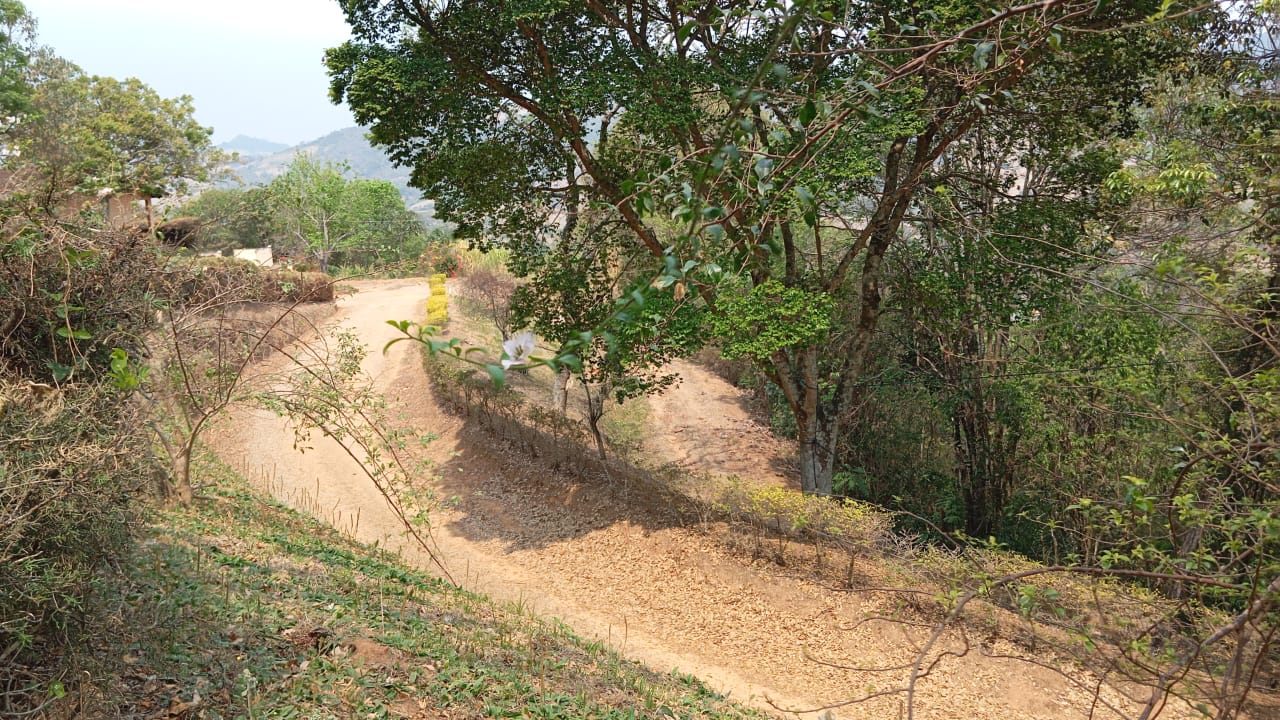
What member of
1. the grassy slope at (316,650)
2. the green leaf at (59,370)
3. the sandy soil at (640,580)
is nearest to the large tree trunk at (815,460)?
the sandy soil at (640,580)

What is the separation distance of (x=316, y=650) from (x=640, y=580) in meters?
5.87

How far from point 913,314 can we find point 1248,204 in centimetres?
425

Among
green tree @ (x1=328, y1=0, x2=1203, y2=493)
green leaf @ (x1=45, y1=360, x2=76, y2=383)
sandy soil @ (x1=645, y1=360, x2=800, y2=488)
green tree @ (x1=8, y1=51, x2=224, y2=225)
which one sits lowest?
sandy soil @ (x1=645, y1=360, x2=800, y2=488)

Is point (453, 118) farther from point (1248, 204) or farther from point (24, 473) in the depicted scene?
point (1248, 204)

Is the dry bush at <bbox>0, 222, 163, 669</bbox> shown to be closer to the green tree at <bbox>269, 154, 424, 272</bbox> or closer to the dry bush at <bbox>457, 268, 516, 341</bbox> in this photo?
the dry bush at <bbox>457, 268, 516, 341</bbox>

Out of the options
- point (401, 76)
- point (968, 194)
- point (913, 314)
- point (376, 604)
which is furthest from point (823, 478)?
point (401, 76)

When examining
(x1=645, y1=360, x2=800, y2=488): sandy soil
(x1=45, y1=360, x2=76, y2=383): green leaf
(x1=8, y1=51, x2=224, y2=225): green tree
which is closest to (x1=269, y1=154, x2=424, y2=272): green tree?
(x1=8, y1=51, x2=224, y2=225): green tree

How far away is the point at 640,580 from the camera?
10.1m

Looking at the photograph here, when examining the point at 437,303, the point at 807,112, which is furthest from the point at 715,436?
the point at 807,112

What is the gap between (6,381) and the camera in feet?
10.8

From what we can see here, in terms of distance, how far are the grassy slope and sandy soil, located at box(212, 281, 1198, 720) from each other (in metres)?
1.26

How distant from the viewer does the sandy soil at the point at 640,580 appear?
7.48 meters

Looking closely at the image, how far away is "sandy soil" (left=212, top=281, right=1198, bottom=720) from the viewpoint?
24.5 feet

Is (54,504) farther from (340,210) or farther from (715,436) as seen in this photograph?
(340,210)
